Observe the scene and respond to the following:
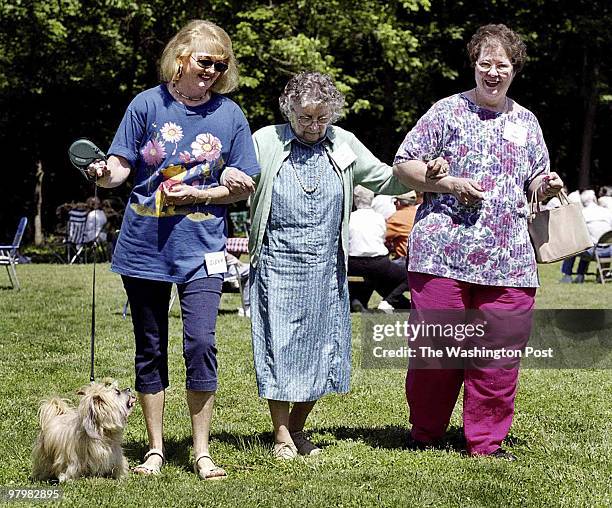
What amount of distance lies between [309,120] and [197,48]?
658 mm

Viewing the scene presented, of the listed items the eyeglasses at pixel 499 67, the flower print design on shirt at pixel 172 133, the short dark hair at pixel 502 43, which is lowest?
the flower print design on shirt at pixel 172 133

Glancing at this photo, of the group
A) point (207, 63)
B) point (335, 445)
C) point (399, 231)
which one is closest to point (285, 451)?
point (335, 445)

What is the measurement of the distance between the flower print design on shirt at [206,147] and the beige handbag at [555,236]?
59.0 inches

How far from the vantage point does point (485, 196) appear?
4.41 m

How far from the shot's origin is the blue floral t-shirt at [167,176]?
4027mm

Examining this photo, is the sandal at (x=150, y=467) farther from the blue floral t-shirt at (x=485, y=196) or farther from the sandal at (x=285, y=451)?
the blue floral t-shirt at (x=485, y=196)

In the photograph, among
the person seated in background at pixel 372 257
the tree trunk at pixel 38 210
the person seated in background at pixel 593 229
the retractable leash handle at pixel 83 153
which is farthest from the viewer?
the tree trunk at pixel 38 210

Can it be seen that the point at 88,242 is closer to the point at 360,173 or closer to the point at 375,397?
the point at 375,397

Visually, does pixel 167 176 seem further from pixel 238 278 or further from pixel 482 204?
pixel 238 278

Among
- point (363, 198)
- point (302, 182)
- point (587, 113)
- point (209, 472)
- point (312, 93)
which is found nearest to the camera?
point (209, 472)

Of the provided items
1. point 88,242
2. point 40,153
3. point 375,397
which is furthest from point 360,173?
point 40,153

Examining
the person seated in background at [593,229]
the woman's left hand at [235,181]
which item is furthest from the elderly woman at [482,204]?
the person seated in background at [593,229]

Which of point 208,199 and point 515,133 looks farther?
point 515,133

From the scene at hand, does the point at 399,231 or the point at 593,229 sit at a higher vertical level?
the point at 399,231
